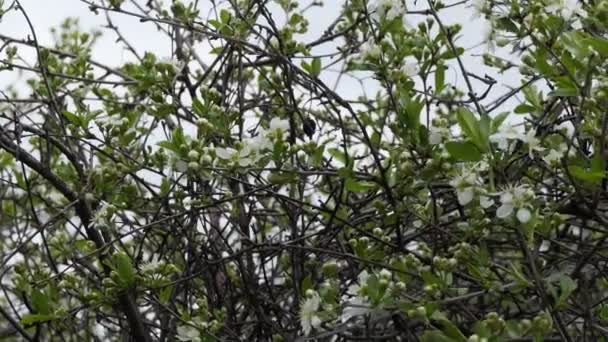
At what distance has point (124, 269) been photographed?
2150 mm

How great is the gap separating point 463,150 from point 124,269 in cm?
83

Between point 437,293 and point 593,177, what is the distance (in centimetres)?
37

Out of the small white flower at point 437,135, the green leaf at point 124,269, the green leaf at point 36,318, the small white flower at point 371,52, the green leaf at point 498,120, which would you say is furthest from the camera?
the green leaf at point 36,318

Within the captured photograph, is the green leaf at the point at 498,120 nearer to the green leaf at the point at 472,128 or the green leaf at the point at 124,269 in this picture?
the green leaf at the point at 472,128

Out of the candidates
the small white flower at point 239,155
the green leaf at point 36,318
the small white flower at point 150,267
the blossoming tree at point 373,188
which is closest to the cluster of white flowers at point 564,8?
the blossoming tree at point 373,188

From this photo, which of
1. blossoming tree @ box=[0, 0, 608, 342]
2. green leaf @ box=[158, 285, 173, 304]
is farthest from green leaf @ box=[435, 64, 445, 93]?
green leaf @ box=[158, 285, 173, 304]

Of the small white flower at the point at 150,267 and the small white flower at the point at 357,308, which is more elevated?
the small white flower at the point at 150,267

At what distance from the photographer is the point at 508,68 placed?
2.47 metres

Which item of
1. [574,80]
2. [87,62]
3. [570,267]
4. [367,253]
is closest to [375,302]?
[367,253]

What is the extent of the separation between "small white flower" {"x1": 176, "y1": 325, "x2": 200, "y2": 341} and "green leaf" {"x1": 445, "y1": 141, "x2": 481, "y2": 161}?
0.80 metres

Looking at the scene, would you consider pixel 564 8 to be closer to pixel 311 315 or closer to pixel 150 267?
pixel 311 315

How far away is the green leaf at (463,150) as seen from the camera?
172cm

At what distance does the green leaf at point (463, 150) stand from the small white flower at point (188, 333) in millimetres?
797

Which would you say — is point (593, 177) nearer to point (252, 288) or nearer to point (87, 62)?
point (252, 288)
